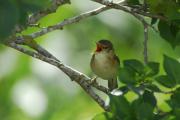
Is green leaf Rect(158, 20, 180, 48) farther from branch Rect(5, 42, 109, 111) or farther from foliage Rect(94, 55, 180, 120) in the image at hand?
foliage Rect(94, 55, 180, 120)

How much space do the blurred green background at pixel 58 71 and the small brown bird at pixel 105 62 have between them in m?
0.30

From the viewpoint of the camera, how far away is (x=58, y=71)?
622 cm

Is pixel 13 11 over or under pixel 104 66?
over

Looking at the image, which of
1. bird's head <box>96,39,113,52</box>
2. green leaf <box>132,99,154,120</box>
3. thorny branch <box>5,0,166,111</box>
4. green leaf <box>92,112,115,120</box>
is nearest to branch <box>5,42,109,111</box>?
thorny branch <box>5,0,166,111</box>

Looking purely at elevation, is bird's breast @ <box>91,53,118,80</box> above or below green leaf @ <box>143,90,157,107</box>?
below

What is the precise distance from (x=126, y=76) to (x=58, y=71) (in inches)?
146

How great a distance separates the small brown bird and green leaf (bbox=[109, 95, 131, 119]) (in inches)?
117

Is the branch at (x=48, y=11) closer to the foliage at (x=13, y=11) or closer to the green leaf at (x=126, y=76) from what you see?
the green leaf at (x=126, y=76)

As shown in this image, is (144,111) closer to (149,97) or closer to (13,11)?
(149,97)

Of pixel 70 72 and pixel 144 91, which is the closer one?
pixel 144 91

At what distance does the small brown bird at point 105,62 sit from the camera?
5.58m

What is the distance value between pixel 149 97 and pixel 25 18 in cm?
67

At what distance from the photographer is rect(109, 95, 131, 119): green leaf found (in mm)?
2506

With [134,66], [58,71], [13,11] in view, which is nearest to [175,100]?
[134,66]
